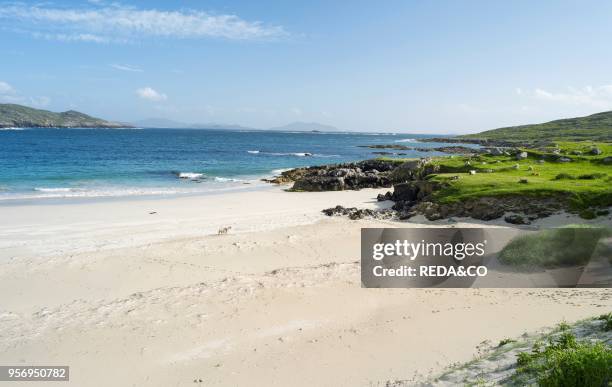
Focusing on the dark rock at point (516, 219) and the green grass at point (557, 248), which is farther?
the dark rock at point (516, 219)

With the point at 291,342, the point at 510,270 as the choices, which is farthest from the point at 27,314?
the point at 510,270

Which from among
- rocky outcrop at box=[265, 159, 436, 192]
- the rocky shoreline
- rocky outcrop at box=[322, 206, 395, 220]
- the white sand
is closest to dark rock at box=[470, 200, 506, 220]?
the rocky shoreline

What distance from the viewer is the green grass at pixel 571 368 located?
5281mm

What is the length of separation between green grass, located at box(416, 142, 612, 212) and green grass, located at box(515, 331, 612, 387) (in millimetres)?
19045

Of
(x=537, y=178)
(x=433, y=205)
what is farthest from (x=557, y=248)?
(x=537, y=178)

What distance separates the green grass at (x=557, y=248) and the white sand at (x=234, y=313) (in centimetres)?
220

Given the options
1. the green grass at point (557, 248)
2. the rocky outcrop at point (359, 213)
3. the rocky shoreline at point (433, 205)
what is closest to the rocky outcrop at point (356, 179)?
the rocky shoreline at point (433, 205)

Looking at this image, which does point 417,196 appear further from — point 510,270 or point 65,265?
point 65,265

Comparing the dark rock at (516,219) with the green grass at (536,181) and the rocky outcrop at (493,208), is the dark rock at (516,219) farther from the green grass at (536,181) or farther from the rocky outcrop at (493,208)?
the green grass at (536,181)

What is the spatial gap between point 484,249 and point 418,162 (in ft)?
89.0

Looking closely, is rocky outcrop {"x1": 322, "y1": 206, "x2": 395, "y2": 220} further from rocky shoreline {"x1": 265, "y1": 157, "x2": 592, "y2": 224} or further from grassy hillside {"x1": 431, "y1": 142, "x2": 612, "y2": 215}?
grassy hillside {"x1": 431, "y1": 142, "x2": 612, "y2": 215}

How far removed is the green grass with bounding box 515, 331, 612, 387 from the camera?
5281mm

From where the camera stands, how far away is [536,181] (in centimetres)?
2606

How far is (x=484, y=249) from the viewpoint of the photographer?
55.3ft
